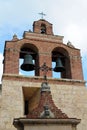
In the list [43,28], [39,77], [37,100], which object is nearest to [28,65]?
[39,77]

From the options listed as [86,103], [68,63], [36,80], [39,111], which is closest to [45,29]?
[68,63]

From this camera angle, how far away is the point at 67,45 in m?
17.5

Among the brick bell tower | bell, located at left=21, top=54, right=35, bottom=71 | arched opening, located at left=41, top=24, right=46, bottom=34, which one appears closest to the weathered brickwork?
the brick bell tower

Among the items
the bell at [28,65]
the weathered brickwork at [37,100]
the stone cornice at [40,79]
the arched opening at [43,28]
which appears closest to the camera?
the bell at [28,65]

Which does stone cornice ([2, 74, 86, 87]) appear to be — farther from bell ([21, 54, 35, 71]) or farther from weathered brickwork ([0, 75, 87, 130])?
bell ([21, 54, 35, 71])

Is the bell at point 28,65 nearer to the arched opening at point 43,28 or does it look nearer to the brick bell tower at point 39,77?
the brick bell tower at point 39,77

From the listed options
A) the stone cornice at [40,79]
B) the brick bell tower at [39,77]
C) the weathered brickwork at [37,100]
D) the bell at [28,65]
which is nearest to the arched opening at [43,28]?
the brick bell tower at [39,77]

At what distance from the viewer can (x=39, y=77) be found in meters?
15.6

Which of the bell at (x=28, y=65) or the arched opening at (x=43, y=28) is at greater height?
the arched opening at (x=43, y=28)

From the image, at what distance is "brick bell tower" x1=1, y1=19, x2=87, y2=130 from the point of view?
14820 mm

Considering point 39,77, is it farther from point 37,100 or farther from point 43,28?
point 43,28

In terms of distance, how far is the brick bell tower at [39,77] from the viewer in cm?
1482

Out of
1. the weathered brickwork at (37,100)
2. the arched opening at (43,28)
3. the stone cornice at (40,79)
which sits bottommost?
the weathered brickwork at (37,100)

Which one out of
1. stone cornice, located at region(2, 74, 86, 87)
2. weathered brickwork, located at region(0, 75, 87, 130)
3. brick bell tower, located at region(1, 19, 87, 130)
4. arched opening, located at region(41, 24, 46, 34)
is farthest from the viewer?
arched opening, located at region(41, 24, 46, 34)
